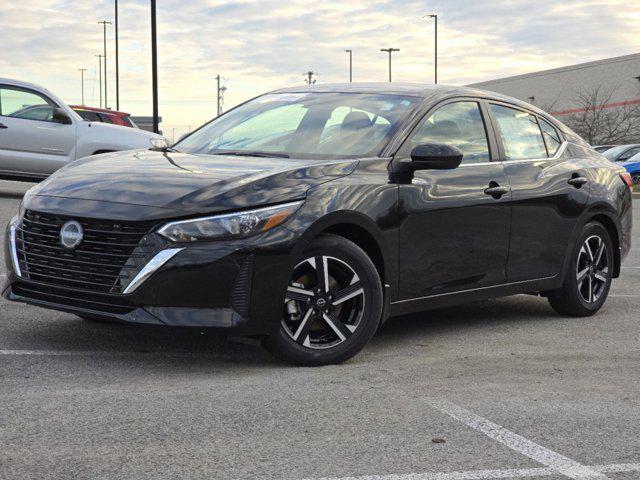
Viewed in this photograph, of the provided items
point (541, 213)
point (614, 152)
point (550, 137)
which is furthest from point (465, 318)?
point (614, 152)

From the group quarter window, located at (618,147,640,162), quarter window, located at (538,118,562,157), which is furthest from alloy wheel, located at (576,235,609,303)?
quarter window, located at (618,147,640,162)

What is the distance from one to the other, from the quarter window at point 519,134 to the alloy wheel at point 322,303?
1.86 metres

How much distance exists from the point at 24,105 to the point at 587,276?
11866 millimetres

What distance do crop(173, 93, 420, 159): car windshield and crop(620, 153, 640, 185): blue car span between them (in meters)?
26.4

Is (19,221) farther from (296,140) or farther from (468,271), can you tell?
(468,271)

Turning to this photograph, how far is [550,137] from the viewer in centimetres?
775

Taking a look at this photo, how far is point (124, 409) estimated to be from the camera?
4719mm

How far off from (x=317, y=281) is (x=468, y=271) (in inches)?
53.0

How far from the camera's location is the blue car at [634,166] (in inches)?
1256

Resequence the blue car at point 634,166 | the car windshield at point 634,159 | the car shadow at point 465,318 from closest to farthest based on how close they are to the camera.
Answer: the car shadow at point 465,318
the blue car at point 634,166
the car windshield at point 634,159

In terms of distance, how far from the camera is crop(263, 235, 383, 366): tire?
5582 mm

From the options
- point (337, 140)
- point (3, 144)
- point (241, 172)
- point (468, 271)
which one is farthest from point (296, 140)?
point (3, 144)

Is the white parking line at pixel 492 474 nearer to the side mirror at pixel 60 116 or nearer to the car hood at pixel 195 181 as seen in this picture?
the car hood at pixel 195 181

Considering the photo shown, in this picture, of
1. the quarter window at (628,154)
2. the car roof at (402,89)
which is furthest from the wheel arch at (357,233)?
the quarter window at (628,154)
